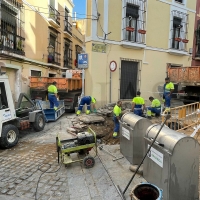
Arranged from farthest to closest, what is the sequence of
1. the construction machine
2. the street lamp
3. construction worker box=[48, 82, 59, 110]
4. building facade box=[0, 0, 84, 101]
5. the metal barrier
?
the street lamp < building facade box=[0, 0, 84, 101] < construction worker box=[48, 82, 59, 110] < the metal barrier < the construction machine

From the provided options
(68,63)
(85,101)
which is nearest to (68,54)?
(68,63)

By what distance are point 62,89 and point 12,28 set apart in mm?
5362

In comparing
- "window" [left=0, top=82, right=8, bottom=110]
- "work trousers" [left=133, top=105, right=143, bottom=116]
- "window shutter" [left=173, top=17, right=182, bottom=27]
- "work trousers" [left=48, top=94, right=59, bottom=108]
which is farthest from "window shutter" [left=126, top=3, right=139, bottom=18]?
"window" [left=0, top=82, right=8, bottom=110]

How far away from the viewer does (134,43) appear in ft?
35.0

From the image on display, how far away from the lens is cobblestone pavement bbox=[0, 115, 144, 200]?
10.9 ft

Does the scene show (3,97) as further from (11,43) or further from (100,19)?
(11,43)

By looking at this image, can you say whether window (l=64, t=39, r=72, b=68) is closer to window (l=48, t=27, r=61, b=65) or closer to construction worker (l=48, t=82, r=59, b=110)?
window (l=48, t=27, r=61, b=65)

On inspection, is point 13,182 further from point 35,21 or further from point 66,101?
point 35,21

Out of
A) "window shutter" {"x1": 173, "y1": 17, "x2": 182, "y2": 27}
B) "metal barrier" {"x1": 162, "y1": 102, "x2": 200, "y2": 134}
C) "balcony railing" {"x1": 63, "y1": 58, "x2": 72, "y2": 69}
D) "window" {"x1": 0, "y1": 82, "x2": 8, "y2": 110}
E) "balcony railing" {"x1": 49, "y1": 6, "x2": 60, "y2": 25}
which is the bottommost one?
"metal barrier" {"x1": 162, "y1": 102, "x2": 200, "y2": 134}

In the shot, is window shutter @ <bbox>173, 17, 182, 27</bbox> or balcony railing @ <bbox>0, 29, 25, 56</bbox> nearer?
balcony railing @ <bbox>0, 29, 25, 56</bbox>

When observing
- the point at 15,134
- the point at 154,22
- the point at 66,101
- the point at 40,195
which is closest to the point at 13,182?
the point at 40,195

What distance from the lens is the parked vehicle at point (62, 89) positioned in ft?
33.7

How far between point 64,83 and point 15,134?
15.8 feet

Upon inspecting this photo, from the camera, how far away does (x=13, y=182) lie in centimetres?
374
